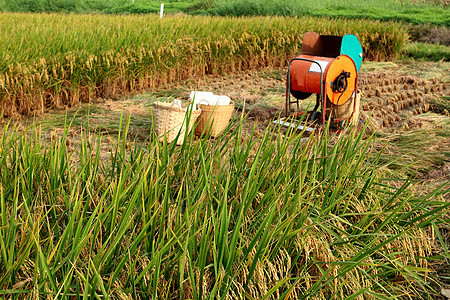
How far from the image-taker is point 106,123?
5.48m

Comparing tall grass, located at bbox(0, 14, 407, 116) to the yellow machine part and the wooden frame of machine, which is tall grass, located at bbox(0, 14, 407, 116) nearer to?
the wooden frame of machine

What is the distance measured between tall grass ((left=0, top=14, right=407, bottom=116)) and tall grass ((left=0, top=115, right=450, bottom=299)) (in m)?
3.69

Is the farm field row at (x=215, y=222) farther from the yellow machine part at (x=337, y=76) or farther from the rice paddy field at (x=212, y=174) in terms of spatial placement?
the yellow machine part at (x=337, y=76)

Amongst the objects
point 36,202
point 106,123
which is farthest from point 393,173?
point 106,123

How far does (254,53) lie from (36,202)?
313 inches

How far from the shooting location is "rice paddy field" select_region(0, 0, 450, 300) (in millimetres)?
1886

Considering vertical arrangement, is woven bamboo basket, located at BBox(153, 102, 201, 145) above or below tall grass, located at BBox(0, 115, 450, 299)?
below

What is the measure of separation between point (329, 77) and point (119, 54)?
131 inches

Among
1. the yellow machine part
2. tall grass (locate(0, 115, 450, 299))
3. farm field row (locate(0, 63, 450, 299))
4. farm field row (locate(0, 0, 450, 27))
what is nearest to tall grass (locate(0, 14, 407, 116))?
the yellow machine part

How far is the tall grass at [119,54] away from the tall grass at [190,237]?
369 cm

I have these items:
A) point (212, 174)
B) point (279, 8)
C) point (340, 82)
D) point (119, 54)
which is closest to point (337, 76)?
point (340, 82)

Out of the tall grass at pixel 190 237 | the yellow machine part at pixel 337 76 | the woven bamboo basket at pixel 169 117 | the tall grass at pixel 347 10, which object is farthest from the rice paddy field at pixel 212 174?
the tall grass at pixel 347 10

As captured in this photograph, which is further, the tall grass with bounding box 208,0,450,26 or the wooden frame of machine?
the tall grass with bounding box 208,0,450,26

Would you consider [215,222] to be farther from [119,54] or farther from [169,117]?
[119,54]
